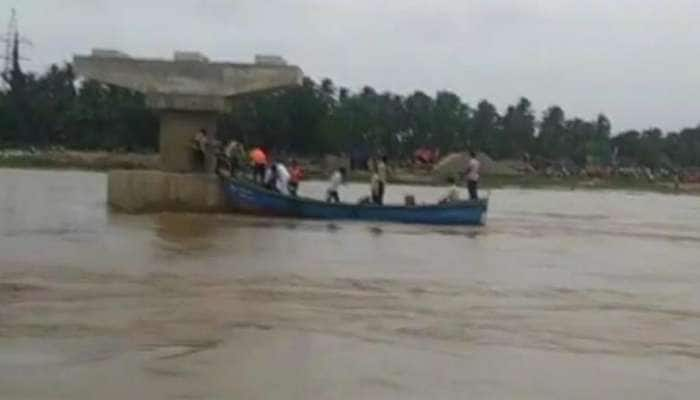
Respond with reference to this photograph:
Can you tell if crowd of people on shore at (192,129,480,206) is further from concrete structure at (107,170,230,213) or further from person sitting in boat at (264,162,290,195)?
concrete structure at (107,170,230,213)

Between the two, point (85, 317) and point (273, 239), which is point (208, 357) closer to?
point (85, 317)

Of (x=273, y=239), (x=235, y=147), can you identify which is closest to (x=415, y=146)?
(x=235, y=147)

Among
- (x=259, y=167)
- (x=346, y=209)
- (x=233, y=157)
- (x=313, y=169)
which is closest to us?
(x=346, y=209)

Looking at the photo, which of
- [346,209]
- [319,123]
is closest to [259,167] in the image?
[346,209]

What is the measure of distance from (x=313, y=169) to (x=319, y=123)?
9472mm

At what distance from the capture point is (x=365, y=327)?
13281 millimetres

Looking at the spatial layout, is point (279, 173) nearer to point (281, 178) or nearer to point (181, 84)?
point (281, 178)

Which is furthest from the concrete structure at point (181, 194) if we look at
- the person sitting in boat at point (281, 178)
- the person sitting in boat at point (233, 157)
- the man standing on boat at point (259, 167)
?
the man standing on boat at point (259, 167)

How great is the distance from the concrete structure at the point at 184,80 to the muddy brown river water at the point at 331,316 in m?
7.24

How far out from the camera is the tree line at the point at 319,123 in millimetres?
92750

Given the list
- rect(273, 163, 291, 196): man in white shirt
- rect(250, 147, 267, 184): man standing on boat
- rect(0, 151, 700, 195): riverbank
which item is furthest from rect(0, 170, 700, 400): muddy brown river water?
rect(0, 151, 700, 195): riverbank

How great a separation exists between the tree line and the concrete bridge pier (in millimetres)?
Answer: 40679

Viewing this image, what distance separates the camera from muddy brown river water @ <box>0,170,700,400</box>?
10070 millimetres

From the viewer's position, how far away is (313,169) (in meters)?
89.0
